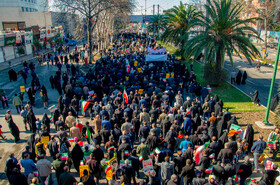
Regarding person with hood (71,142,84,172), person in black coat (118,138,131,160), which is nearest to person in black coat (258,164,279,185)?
person in black coat (118,138,131,160)

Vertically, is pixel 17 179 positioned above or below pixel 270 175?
below

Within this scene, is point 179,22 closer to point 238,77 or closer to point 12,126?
point 238,77

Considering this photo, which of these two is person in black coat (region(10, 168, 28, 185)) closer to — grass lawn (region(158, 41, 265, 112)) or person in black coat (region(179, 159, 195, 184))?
person in black coat (region(179, 159, 195, 184))

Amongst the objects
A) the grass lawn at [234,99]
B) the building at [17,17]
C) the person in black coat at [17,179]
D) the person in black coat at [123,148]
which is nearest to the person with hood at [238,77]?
the grass lawn at [234,99]

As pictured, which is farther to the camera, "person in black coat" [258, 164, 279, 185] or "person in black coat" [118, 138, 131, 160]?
"person in black coat" [118, 138, 131, 160]

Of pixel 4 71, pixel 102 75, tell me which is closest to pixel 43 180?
pixel 102 75

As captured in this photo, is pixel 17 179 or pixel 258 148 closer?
pixel 17 179

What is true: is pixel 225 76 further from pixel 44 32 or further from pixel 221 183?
pixel 44 32

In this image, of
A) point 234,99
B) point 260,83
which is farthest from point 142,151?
point 260,83

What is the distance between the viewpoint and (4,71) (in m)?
28.0

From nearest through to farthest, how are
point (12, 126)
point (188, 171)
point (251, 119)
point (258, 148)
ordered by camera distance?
point (188, 171) → point (258, 148) → point (12, 126) → point (251, 119)

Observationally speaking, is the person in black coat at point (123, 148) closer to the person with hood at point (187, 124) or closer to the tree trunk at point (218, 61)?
the person with hood at point (187, 124)

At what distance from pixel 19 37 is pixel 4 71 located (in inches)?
456

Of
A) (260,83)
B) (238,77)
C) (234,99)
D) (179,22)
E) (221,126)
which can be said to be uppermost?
(179,22)
